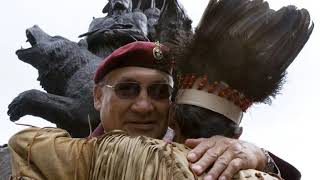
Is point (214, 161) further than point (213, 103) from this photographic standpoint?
No

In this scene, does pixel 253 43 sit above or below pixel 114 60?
above

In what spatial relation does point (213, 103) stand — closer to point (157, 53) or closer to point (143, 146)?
point (143, 146)

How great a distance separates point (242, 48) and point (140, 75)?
0.58 m

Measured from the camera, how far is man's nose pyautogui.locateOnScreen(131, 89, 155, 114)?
2.69m

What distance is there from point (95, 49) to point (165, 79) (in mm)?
2886

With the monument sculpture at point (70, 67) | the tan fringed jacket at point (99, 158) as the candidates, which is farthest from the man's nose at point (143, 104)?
the monument sculpture at point (70, 67)

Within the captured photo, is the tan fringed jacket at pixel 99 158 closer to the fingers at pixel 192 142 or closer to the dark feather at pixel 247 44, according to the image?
the fingers at pixel 192 142

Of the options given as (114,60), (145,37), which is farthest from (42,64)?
(114,60)

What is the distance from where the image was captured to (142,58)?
9.34ft

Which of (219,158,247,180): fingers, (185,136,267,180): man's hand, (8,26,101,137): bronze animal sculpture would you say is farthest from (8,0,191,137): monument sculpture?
(219,158,247,180): fingers

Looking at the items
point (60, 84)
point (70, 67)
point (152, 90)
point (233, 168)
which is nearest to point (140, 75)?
point (152, 90)

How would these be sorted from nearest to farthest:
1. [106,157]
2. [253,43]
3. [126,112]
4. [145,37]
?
[106,157] < [253,43] < [126,112] < [145,37]

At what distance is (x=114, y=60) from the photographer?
2.87 m

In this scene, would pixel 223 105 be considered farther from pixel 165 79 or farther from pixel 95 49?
pixel 95 49
